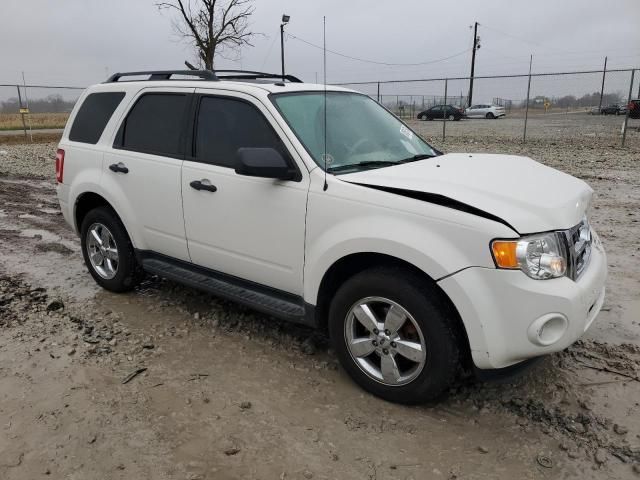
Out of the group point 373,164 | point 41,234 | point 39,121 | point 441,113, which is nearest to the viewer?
point 373,164

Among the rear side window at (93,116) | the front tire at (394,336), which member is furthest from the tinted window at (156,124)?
the front tire at (394,336)

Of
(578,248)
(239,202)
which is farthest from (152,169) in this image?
(578,248)

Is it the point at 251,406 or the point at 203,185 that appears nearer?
the point at 251,406

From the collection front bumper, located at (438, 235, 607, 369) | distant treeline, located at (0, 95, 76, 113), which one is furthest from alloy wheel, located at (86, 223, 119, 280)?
distant treeline, located at (0, 95, 76, 113)

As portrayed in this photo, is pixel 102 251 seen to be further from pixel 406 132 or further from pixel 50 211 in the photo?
pixel 50 211

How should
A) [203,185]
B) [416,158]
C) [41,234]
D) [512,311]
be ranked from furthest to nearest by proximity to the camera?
1. [41,234]
2. [416,158]
3. [203,185]
4. [512,311]

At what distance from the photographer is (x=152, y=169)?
13.9 ft

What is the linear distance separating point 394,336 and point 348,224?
69 centimetres

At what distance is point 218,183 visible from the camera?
3.76 meters

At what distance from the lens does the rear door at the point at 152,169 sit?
4125 mm

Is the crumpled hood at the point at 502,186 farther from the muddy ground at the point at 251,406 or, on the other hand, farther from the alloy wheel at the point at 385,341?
the muddy ground at the point at 251,406

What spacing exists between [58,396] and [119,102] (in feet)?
8.35

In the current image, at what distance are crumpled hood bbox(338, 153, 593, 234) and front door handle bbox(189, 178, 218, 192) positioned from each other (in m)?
1.00

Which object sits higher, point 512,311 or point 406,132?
point 406,132
